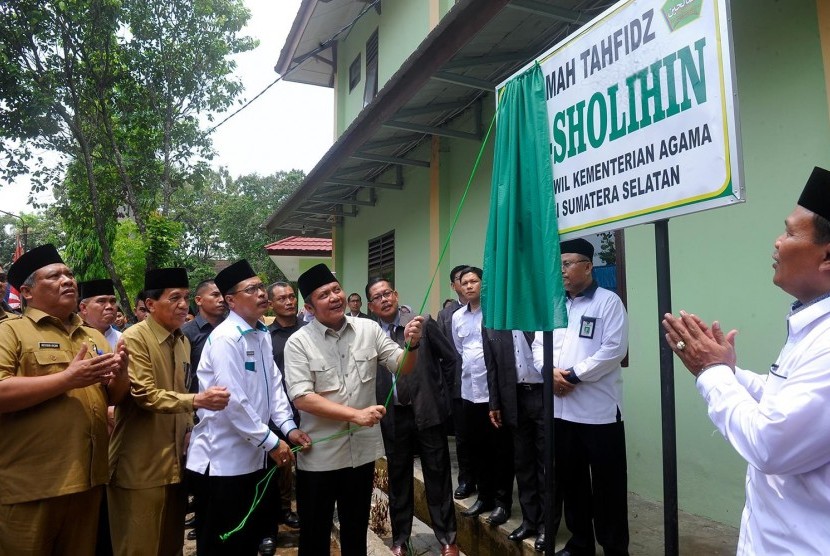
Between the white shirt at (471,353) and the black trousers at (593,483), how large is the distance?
3.31 feet

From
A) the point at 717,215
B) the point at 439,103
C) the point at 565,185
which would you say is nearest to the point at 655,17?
the point at 565,185

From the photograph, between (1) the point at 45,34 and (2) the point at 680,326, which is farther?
(1) the point at 45,34

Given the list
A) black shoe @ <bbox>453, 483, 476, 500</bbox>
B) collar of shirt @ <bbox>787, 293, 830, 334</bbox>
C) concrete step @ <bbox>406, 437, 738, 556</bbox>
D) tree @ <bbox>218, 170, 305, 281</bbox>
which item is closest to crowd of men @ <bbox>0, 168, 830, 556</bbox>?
concrete step @ <bbox>406, 437, 738, 556</bbox>

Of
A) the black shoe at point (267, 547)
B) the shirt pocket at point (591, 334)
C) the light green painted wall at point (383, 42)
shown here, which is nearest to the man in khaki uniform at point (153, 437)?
the black shoe at point (267, 547)

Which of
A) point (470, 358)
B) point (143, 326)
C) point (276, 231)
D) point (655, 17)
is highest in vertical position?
point (276, 231)

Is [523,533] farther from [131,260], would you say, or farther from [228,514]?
[131,260]

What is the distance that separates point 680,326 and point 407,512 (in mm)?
3109

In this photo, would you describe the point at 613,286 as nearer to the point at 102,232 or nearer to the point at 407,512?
the point at 407,512

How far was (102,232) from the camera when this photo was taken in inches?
446

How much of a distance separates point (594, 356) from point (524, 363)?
76 centimetres

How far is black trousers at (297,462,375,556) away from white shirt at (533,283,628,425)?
1.31 m

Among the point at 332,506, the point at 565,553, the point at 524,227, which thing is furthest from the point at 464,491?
the point at 524,227

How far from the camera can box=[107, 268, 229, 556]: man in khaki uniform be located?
3.14 meters

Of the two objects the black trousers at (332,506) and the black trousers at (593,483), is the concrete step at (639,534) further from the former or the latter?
the black trousers at (332,506)
